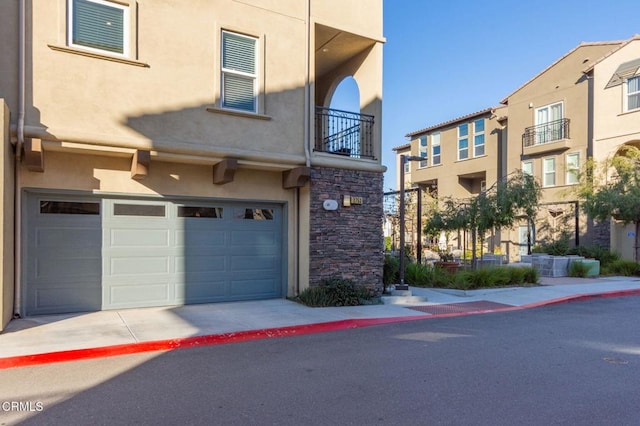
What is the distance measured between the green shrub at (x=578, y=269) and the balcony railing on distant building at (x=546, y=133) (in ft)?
28.9

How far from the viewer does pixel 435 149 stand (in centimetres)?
3164

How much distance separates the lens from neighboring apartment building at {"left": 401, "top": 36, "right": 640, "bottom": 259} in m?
21.2


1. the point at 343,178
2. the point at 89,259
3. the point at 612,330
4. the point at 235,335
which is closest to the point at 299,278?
the point at 343,178

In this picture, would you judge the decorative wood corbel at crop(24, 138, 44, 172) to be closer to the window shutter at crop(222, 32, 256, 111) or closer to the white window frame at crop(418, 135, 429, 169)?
the window shutter at crop(222, 32, 256, 111)

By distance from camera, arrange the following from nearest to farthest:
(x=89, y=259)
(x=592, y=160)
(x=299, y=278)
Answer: (x=89, y=259)
(x=299, y=278)
(x=592, y=160)

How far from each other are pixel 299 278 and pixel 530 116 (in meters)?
20.7

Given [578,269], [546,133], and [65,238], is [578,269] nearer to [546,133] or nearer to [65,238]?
[546,133]

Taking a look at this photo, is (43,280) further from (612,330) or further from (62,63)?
(612,330)

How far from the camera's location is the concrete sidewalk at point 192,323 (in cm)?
647

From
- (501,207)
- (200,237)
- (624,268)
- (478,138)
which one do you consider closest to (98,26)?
(200,237)

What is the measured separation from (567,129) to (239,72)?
2010cm

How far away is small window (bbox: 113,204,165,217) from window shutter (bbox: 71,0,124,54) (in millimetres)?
2995

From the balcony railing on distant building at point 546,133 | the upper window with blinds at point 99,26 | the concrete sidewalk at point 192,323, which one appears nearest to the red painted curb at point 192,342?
the concrete sidewalk at point 192,323

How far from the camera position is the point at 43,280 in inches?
327
